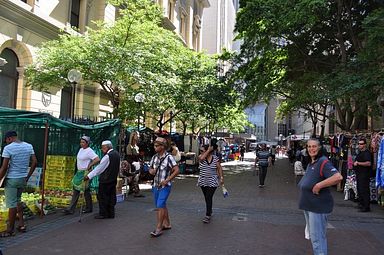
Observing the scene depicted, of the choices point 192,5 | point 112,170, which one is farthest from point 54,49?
point 192,5

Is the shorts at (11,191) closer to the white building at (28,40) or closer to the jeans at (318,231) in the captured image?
the jeans at (318,231)

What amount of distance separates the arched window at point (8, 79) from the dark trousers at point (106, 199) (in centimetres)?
961

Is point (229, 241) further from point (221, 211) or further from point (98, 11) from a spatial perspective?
point (98, 11)

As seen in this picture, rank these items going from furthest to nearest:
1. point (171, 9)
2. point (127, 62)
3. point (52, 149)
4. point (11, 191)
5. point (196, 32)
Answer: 1. point (196, 32)
2. point (171, 9)
3. point (127, 62)
4. point (52, 149)
5. point (11, 191)

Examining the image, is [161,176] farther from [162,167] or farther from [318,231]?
[318,231]

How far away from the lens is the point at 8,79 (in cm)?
1688

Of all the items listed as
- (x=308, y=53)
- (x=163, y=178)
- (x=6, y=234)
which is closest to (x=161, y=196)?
(x=163, y=178)

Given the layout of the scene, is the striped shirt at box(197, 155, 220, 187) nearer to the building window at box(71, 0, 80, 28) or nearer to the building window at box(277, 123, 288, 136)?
the building window at box(71, 0, 80, 28)

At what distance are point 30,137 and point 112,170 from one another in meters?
3.59

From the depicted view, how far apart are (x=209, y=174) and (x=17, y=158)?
12.8 feet

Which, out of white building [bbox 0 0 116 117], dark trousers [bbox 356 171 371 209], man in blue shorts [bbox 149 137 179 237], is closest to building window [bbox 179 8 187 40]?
white building [bbox 0 0 116 117]

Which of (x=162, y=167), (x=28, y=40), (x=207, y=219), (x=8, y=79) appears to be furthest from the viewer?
→ (x=28, y=40)

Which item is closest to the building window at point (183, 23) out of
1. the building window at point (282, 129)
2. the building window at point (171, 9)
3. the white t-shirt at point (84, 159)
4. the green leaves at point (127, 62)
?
the building window at point (171, 9)

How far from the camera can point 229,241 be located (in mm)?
7094
